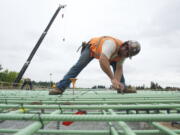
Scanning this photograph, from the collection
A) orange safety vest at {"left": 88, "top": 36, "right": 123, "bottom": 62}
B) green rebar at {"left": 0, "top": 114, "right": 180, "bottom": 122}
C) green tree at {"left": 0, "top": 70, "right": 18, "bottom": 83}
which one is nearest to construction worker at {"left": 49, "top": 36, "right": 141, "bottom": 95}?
orange safety vest at {"left": 88, "top": 36, "right": 123, "bottom": 62}

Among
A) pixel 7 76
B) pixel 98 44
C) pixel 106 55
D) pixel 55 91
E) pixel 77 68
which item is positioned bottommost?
pixel 55 91

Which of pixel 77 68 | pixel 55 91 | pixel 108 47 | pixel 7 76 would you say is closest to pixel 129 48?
pixel 108 47

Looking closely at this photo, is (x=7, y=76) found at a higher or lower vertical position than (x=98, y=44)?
higher

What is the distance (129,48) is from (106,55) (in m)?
0.30

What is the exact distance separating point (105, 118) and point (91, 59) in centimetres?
159

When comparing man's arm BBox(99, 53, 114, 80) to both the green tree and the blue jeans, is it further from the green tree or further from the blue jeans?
the green tree

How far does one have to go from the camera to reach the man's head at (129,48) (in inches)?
70.0

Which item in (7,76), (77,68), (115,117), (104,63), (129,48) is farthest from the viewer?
(7,76)

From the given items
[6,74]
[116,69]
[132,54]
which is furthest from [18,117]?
[6,74]

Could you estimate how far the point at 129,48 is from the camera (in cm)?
179

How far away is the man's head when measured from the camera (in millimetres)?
1777

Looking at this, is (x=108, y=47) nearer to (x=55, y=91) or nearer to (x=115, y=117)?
(x=55, y=91)

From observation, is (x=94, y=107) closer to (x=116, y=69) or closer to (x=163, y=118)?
(x=163, y=118)

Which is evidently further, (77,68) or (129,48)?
(77,68)
